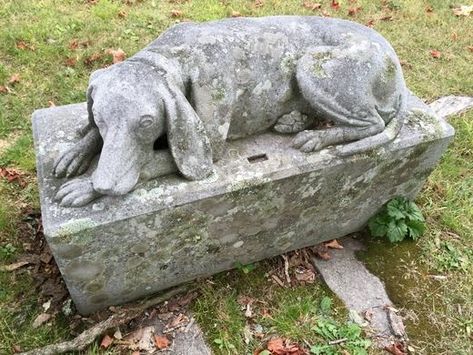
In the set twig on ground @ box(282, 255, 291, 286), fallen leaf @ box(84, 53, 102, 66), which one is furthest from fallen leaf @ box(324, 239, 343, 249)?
fallen leaf @ box(84, 53, 102, 66)

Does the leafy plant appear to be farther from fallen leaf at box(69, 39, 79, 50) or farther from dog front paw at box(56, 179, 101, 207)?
fallen leaf at box(69, 39, 79, 50)

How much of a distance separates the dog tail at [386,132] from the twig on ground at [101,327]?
1614mm

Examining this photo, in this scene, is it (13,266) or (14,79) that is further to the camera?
(14,79)

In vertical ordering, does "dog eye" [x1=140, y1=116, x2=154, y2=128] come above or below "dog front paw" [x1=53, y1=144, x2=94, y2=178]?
above

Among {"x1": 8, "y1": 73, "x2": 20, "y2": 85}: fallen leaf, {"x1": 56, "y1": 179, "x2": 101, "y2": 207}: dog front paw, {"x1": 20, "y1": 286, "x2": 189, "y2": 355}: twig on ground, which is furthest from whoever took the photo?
{"x1": 8, "y1": 73, "x2": 20, "y2": 85}: fallen leaf

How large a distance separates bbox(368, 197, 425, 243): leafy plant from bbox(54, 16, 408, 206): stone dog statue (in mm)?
836

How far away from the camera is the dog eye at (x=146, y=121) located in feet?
9.07

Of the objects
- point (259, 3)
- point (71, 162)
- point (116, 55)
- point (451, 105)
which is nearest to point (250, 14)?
point (259, 3)

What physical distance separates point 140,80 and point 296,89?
1109 millimetres

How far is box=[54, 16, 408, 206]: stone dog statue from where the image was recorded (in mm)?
2803

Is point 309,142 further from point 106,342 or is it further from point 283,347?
point 106,342

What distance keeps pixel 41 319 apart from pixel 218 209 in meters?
1.49

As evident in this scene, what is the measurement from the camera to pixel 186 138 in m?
2.96

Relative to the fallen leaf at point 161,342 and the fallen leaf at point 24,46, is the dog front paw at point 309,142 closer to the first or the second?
the fallen leaf at point 161,342
